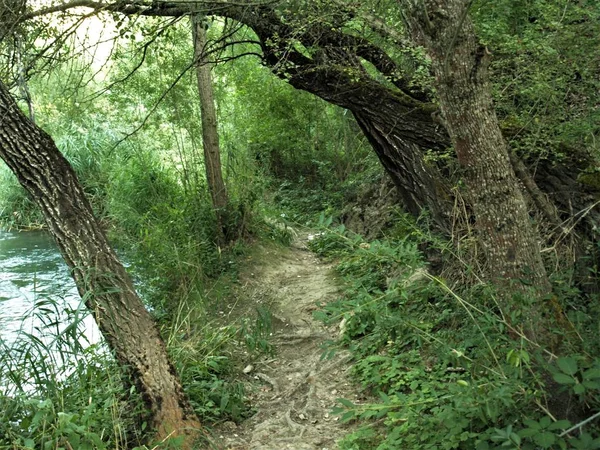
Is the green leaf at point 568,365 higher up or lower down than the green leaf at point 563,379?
higher up

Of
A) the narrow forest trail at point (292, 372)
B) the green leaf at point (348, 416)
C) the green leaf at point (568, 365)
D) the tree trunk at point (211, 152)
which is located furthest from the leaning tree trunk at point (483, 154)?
the tree trunk at point (211, 152)

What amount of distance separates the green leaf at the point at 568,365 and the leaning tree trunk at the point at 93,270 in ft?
8.24

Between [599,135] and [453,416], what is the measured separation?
2546 mm

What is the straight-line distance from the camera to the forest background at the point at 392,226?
3.00m

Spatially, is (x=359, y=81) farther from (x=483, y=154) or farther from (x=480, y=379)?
(x=480, y=379)

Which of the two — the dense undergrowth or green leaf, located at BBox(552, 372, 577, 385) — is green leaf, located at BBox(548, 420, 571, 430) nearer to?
the dense undergrowth

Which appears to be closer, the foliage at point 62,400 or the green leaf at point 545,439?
the green leaf at point 545,439

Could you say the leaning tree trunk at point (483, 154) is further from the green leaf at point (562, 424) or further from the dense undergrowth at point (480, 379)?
the green leaf at point (562, 424)

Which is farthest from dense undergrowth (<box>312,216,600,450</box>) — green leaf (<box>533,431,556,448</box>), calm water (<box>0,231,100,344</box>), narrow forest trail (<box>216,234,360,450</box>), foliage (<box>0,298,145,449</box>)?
calm water (<box>0,231,100,344</box>)

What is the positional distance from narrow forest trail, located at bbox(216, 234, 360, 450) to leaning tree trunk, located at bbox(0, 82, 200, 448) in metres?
0.50

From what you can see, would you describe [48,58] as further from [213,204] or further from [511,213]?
[511,213]

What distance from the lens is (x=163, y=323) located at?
684 cm

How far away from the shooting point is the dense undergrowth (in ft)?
8.13

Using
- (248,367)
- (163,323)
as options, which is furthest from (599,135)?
(163,323)
